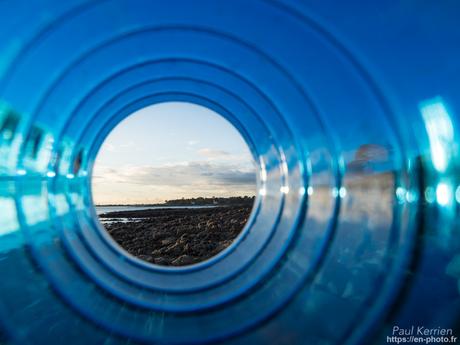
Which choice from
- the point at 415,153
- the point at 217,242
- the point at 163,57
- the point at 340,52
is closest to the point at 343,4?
the point at 340,52

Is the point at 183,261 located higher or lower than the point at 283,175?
lower

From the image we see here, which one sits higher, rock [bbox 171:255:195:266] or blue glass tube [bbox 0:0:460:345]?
blue glass tube [bbox 0:0:460:345]

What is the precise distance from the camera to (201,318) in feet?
8.79

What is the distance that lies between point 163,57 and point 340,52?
1.30 meters

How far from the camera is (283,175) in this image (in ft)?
11.5

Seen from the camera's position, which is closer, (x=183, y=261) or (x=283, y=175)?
(x=283, y=175)

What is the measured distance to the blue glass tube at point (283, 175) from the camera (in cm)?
225

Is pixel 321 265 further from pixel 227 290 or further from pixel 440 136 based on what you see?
pixel 440 136

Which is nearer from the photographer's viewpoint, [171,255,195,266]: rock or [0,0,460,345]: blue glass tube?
[0,0,460,345]: blue glass tube

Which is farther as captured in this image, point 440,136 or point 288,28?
point 288,28

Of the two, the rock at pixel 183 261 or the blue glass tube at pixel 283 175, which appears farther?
the rock at pixel 183 261

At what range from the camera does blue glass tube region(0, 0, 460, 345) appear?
225cm

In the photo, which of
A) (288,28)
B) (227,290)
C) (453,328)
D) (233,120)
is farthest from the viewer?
(233,120)

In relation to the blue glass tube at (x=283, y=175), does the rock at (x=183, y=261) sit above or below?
below
